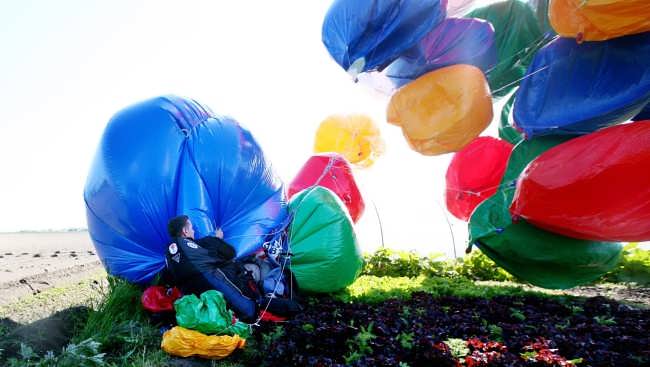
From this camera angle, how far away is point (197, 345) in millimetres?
3344

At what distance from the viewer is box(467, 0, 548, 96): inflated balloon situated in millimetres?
5574

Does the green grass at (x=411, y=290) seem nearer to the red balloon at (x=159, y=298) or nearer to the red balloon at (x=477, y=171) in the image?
the red balloon at (x=477, y=171)

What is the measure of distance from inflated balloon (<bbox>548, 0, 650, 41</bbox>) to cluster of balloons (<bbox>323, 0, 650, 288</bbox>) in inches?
0.4

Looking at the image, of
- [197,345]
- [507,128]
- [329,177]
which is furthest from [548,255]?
[197,345]

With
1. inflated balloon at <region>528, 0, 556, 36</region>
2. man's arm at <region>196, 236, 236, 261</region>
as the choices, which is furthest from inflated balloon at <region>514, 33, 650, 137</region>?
man's arm at <region>196, 236, 236, 261</region>

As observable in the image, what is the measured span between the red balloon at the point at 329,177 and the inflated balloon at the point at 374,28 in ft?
5.79

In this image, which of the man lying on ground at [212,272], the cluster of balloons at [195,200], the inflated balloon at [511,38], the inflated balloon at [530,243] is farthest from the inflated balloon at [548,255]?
the man lying on ground at [212,272]

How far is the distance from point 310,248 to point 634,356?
9.26 ft

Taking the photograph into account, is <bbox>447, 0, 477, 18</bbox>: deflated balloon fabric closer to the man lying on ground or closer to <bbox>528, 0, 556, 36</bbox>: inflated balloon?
<bbox>528, 0, 556, 36</bbox>: inflated balloon

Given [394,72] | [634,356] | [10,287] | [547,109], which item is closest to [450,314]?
[634,356]

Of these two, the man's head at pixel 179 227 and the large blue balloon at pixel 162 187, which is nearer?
the man's head at pixel 179 227

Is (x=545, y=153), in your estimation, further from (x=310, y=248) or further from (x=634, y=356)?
(x=310, y=248)

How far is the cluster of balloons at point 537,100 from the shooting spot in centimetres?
438

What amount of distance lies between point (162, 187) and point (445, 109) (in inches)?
117
